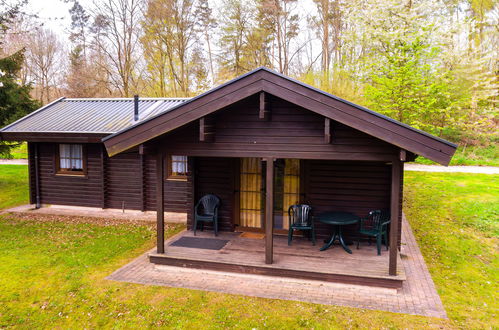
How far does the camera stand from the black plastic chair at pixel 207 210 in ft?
24.7

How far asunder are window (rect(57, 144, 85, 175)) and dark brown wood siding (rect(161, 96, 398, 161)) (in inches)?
231

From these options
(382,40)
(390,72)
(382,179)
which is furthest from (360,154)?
(382,40)

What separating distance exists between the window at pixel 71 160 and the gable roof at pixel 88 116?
0.80 metres

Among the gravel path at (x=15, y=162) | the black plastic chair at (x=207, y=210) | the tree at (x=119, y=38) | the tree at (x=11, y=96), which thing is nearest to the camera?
the black plastic chair at (x=207, y=210)

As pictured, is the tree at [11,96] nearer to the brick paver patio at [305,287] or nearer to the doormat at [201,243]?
the doormat at [201,243]

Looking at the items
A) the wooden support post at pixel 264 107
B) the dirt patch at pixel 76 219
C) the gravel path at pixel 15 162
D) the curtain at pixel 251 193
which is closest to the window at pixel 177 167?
the dirt patch at pixel 76 219

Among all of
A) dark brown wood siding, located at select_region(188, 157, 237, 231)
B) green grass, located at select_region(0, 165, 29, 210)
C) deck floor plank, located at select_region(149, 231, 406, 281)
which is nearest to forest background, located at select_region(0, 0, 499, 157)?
green grass, located at select_region(0, 165, 29, 210)

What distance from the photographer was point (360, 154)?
5.34 meters

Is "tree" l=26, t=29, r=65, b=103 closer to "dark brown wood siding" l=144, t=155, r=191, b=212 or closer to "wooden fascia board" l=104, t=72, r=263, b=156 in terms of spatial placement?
"dark brown wood siding" l=144, t=155, r=191, b=212

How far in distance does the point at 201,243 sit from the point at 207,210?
95cm

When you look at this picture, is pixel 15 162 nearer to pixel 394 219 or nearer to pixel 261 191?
pixel 261 191

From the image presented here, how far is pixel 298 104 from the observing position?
5199mm

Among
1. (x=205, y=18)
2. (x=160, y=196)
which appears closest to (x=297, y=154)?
(x=160, y=196)

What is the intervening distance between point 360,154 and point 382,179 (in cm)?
180
